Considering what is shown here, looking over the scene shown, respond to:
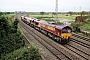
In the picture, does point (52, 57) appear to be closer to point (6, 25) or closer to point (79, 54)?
point (79, 54)

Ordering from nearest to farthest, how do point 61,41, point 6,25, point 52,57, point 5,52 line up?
point 52,57
point 5,52
point 6,25
point 61,41

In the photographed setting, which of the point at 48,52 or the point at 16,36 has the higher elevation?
the point at 16,36

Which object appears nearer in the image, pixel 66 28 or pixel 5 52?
pixel 5 52

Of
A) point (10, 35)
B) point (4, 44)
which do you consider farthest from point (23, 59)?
point (10, 35)

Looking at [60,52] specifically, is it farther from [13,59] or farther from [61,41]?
[13,59]

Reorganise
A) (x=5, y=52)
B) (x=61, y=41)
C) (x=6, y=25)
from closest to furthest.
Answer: (x=5, y=52), (x=6, y=25), (x=61, y=41)

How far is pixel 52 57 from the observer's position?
1895 cm

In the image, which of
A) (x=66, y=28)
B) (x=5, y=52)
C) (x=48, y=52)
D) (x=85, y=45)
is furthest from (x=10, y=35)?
(x=85, y=45)

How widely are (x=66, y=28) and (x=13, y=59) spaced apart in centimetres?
1201

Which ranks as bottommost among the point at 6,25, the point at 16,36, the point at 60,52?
the point at 60,52

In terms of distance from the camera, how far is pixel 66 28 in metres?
26.1

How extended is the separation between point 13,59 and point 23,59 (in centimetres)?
190

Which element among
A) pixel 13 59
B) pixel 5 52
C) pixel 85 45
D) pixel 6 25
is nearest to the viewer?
pixel 13 59

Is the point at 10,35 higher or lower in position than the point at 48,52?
higher
